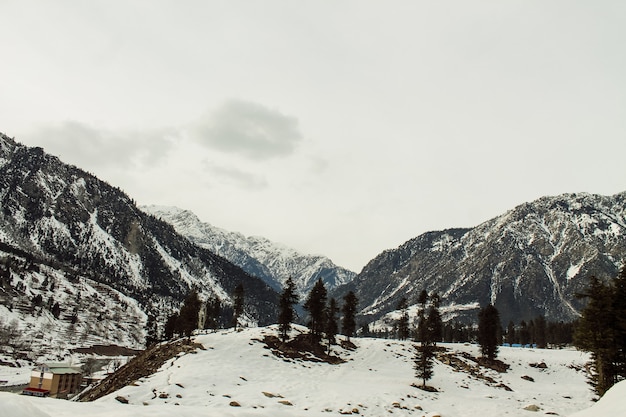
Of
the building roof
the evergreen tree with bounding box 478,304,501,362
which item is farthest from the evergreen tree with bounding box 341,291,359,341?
the building roof

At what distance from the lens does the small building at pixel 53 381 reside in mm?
110500

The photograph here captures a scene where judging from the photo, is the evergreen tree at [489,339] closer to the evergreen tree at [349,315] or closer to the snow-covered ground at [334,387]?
the snow-covered ground at [334,387]

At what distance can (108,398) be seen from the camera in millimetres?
Result: 34625

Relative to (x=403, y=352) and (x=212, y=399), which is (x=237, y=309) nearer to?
(x=403, y=352)

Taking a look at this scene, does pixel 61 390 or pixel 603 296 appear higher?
pixel 603 296

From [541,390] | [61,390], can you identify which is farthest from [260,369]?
[61,390]

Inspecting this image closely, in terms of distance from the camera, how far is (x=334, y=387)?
5072 centimetres

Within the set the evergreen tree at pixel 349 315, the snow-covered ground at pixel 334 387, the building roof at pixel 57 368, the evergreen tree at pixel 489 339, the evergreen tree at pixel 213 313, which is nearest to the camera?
the snow-covered ground at pixel 334 387

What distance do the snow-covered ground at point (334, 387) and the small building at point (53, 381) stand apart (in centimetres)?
7283

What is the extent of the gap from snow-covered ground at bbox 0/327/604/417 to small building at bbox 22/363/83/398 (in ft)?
239

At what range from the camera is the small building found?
363 ft

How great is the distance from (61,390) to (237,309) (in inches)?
2400

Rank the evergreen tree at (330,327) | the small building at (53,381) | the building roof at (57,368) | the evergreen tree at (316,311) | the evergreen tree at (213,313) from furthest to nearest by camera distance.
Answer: the evergreen tree at (213,313) < the building roof at (57,368) < the small building at (53,381) < the evergreen tree at (330,327) < the evergreen tree at (316,311)

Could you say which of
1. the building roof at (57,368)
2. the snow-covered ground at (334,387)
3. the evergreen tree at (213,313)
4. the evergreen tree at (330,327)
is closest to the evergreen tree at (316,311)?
the evergreen tree at (330,327)
